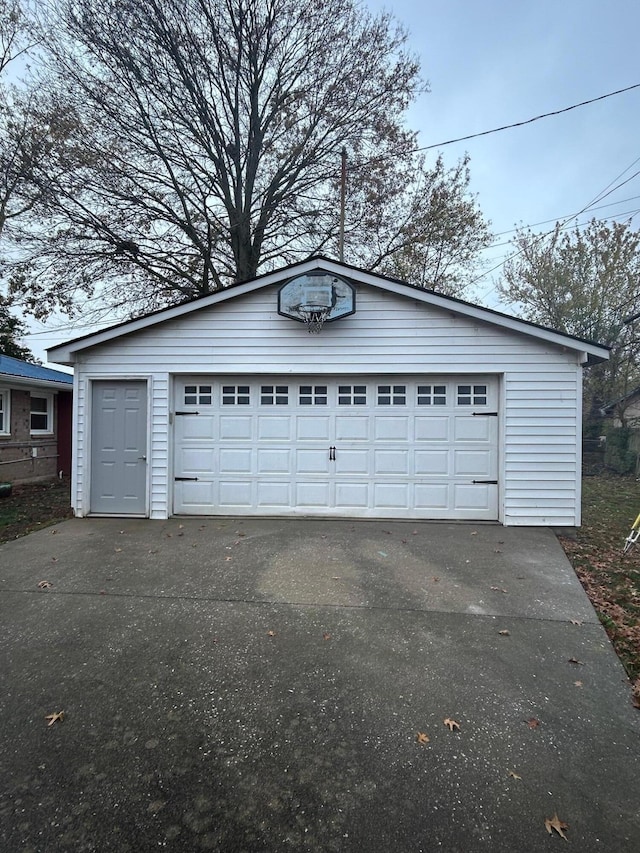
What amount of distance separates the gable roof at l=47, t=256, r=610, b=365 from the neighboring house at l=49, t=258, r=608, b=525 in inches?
0.9

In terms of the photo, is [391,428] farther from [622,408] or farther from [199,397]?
[622,408]

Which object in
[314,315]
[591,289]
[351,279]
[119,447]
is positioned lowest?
[119,447]

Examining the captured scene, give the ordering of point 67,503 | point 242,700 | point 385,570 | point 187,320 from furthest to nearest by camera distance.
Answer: point 67,503 < point 187,320 < point 385,570 < point 242,700

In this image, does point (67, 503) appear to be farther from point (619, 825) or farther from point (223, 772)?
point (619, 825)

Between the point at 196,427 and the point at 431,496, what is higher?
the point at 196,427

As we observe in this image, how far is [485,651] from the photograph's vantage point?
10.6 feet

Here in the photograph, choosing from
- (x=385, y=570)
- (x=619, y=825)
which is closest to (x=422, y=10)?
(x=385, y=570)

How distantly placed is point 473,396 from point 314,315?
285cm

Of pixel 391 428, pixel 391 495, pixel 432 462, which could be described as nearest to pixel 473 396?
pixel 432 462

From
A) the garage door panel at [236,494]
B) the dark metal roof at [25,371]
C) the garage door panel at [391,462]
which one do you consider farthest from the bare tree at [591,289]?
the dark metal roof at [25,371]

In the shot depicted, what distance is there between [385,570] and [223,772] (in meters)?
3.04

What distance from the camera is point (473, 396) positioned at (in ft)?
23.2

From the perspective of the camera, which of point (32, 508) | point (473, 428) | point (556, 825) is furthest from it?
point (32, 508)

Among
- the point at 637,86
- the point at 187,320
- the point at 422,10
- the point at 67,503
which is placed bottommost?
the point at 67,503
